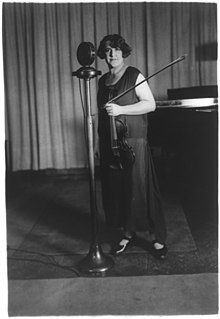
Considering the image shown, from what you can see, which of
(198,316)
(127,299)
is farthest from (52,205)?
(198,316)

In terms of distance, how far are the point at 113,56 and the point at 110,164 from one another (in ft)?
2.24

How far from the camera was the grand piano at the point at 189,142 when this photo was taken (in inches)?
126

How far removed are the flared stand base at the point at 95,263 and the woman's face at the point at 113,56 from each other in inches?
44.9

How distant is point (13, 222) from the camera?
11.5ft

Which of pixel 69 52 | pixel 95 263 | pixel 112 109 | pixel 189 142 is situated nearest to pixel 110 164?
pixel 112 109

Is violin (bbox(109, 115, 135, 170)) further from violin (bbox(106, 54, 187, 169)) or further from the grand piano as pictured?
the grand piano

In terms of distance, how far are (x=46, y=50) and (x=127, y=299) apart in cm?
415

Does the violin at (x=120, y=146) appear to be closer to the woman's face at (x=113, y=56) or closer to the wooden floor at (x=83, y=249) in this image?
the woman's face at (x=113, y=56)

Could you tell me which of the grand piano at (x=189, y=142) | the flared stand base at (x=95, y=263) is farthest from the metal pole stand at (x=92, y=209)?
the grand piano at (x=189, y=142)

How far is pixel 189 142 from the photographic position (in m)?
3.50

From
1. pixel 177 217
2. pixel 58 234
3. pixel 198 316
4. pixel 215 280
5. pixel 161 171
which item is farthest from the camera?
pixel 161 171

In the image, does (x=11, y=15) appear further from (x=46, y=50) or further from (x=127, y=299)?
(x=127, y=299)

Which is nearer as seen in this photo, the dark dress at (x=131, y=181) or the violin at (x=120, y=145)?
the violin at (x=120, y=145)

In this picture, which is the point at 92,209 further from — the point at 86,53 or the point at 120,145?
the point at 86,53
